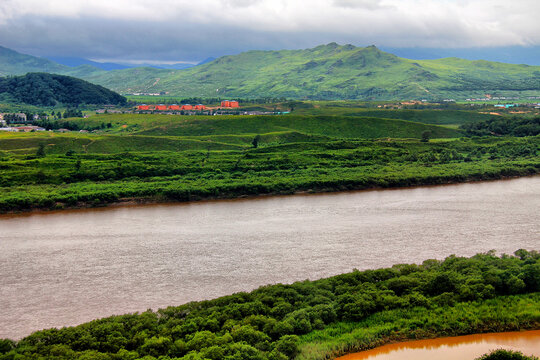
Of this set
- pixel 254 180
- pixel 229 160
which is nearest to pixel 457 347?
pixel 254 180

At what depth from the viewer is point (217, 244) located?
28.8 meters

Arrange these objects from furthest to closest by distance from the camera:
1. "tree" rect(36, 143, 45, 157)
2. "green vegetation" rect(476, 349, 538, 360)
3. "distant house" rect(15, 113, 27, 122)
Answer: "distant house" rect(15, 113, 27, 122)
"tree" rect(36, 143, 45, 157)
"green vegetation" rect(476, 349, 538, 360)

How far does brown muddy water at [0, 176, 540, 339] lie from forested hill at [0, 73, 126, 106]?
8561 cm

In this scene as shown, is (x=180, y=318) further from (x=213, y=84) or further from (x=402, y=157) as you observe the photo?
(x=213, y=84)

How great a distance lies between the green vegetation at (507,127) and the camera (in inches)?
2783

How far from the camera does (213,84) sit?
192125mm

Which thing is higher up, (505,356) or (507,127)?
(507,127)

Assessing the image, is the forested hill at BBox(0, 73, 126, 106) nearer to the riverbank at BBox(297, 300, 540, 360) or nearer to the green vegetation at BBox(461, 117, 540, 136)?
the green vegetation at BBox(461, 117, 540, 136)

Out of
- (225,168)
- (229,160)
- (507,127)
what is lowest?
(225,168)

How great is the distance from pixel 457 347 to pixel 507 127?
6258 cm

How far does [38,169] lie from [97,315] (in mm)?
29891

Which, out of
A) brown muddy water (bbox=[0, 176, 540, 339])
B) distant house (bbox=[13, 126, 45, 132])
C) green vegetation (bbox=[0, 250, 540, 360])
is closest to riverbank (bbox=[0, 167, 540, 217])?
brown muddy water (bbox=[0, 176, 540, 339])

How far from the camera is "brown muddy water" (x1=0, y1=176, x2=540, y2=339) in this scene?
2225 centimetres

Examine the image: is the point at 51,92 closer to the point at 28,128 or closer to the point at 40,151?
the point at 28,128
